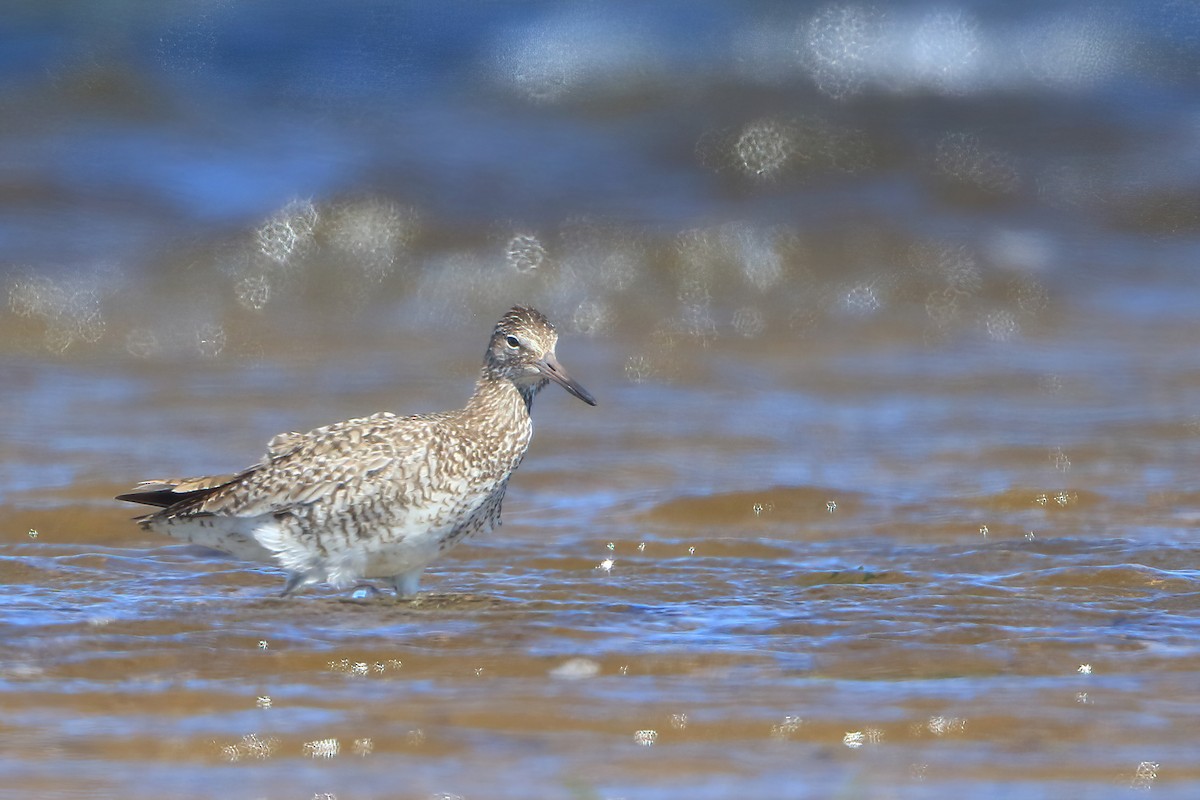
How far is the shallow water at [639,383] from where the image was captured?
5148mm

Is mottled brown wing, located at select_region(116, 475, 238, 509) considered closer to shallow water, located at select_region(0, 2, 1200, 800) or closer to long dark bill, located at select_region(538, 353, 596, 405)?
shallow water, located at select_region(0, 2, 1200, 800)

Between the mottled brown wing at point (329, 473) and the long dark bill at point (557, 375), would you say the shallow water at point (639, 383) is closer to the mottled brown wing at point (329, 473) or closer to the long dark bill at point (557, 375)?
the mottled brown wing at point (329, 473)

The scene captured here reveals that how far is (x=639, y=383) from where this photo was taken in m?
11.2

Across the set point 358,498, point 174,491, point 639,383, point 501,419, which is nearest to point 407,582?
point 358,498

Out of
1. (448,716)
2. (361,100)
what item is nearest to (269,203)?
(361,100)

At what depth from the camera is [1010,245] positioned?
1360 centimetres

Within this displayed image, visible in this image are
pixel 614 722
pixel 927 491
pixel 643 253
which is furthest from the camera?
pixel 643 253

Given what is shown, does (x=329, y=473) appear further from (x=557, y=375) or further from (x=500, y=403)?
(x=557, y=375)

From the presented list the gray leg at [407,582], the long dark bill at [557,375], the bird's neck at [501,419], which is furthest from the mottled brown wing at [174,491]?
the long dark bill at [557,375]

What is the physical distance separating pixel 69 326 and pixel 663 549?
19.3ft

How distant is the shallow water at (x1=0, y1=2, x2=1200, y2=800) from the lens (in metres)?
5.15

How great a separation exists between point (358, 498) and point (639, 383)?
4.53 metres

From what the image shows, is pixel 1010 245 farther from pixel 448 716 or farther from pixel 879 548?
pixel 448 716

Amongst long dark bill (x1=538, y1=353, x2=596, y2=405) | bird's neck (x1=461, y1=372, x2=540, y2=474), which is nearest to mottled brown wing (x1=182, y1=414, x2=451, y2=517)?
bird's neck (x1=461, y1=372, x2=540, y2=474)
